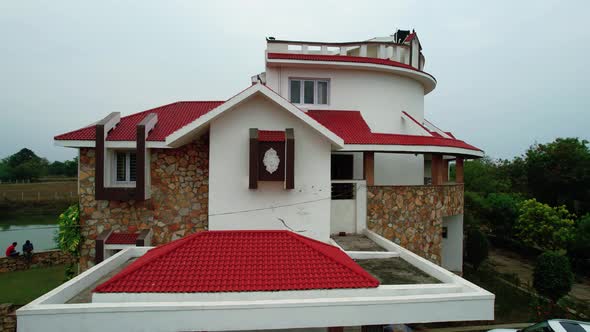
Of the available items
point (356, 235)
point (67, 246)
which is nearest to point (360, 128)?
point (356, 235)

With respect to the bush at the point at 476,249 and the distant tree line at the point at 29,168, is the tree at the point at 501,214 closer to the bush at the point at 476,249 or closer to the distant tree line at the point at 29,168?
the bush at the point at 476,249

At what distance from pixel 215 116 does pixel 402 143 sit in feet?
20.3

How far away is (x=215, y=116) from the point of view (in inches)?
342

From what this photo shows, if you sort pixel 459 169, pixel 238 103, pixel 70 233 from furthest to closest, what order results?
pixel 459 169 < pixel 70 233 < pixel 238 103

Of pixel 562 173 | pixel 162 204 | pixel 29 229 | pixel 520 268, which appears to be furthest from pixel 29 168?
pixel 562 173

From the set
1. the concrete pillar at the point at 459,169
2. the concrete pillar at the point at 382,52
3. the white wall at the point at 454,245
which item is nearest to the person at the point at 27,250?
the concrete pillar at the point at 382,52

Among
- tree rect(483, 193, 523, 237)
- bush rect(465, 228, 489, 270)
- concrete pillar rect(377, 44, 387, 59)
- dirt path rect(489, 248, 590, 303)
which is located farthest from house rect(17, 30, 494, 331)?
tree rect(483, 193, 523, 237)

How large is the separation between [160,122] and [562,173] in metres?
28.5

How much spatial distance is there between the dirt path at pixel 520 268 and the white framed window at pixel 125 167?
17.4 metres

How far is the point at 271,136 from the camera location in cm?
898

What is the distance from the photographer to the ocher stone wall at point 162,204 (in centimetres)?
1028

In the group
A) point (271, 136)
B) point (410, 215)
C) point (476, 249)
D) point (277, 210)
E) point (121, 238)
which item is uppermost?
point (271, 136)

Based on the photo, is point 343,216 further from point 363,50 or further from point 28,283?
point 28,283

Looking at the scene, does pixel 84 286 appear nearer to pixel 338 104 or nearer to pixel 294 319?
pixel 294 319
